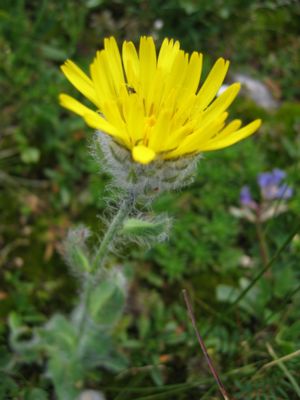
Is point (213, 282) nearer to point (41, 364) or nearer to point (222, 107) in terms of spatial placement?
point (41, 364)

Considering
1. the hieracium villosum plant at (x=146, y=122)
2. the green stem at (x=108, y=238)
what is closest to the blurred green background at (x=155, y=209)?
the green stem at (x=108, y=238)

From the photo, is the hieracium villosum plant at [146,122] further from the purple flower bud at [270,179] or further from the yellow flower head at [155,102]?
the purple flower bud at [270,179]

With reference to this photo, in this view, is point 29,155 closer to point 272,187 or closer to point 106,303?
point 106,303

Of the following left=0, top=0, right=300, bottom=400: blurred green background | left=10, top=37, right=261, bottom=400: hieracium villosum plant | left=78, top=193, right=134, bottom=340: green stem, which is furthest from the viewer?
left=0, top=0, right=300, bottom=400: blurred green background

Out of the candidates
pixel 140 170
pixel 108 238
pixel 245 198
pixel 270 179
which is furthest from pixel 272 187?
pixel 140 170

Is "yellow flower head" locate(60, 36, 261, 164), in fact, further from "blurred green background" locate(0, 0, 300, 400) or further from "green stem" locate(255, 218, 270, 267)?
"green stem" locate(255, 218, 270, 267)

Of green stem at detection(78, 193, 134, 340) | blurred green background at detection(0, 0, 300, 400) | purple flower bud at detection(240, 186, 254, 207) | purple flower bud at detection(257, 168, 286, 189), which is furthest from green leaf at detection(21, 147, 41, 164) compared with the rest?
purple flower bud at detection(257, 168, 286, 189)

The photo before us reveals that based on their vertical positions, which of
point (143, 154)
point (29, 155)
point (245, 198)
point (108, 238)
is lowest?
point (143, 154)
